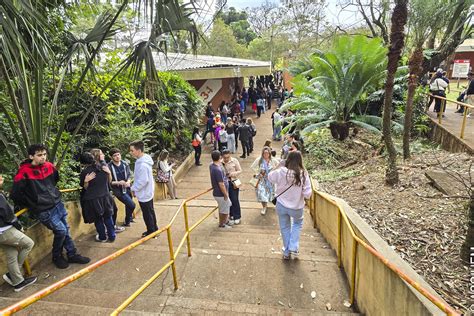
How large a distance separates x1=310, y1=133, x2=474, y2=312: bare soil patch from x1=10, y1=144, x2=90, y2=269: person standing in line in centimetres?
398

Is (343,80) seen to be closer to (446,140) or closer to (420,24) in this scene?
(446,140)

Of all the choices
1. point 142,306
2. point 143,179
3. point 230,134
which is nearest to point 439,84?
point 230,134

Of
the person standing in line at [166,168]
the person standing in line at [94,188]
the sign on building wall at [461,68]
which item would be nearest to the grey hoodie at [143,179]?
the person standing in line at [94,188]

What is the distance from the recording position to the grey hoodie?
4.99 meters

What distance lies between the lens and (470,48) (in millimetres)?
26625

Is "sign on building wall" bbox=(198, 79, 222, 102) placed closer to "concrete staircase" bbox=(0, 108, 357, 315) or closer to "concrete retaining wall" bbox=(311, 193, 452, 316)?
"concrete staircase" bbox=(0, 108, 357, 315)

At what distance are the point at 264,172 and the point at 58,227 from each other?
11.9 ft

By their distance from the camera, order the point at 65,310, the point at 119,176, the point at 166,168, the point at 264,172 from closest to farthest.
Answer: the point at 65,310 < the point at 119,176 < the point at 264,172 < the point at 166,168

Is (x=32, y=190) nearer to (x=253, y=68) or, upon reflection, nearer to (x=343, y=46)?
(x=343, y=46)

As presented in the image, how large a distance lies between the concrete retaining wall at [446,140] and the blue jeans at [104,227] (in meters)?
7.10

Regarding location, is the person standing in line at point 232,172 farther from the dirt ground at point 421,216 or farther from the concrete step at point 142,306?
the concrete step at point 142,306

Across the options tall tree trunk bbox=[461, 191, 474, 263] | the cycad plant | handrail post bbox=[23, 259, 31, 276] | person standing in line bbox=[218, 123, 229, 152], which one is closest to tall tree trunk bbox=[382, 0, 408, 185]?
tall tree trunk bbox=[461, 191, 474, 263]

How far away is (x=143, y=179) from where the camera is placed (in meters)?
5.00

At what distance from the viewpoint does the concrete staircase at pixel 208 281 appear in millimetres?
3434
